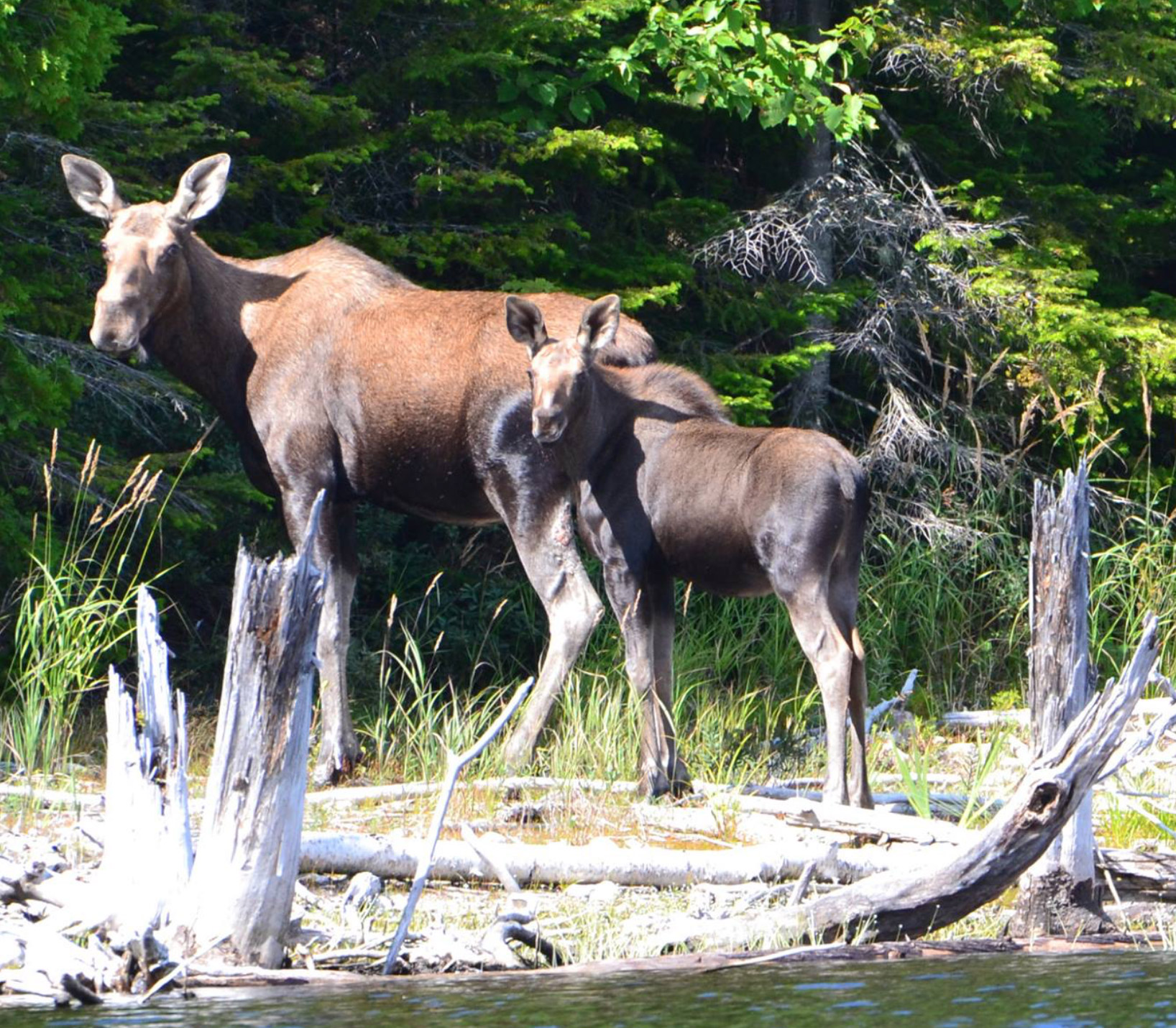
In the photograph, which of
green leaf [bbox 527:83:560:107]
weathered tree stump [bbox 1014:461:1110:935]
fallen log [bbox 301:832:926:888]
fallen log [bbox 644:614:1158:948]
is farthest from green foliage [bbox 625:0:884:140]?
fallen log [bbox 644:614:1158:948]

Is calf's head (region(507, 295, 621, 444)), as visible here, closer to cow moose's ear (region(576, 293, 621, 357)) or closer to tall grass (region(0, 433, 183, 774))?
cow moose's ear (region(576, 293, 621, 357))

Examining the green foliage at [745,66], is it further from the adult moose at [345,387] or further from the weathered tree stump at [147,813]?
the weathered tree stump at [147,813]

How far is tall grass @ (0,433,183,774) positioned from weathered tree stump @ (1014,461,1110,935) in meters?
3.58

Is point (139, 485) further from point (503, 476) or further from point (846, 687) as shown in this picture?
point (846, 687)

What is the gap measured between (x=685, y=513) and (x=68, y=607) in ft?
11.5

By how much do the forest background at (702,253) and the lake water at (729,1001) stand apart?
3.99m

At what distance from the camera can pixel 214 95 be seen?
33.8 feet

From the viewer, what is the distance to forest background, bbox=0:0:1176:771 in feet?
35.0

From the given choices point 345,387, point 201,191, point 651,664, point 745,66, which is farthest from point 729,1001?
point 745,66

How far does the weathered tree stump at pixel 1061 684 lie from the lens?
21.0ft

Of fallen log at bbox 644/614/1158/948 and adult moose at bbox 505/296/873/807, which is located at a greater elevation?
adult moose at bbox 505/296/873/807

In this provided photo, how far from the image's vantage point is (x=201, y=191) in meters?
9.26

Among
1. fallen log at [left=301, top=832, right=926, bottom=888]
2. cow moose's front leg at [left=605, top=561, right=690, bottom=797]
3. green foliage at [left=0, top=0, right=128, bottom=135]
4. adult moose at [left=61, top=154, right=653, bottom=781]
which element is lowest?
fallen log at [left=301, top=832, right=926, bottom=888]

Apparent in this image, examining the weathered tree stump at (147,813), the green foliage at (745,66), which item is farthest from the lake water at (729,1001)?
the green foliage at (745,66)
